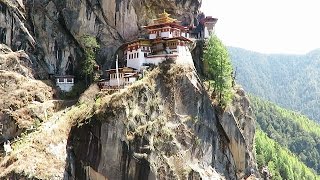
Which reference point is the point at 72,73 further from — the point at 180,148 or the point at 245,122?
the point at 245,122

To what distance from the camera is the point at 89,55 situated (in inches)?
2506

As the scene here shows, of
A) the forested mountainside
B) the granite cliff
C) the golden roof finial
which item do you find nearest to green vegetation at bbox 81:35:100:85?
the granite cliff

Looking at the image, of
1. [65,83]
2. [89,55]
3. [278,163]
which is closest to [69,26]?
[89,55]

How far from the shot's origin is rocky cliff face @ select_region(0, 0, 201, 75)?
208 ft

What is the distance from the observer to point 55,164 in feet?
158

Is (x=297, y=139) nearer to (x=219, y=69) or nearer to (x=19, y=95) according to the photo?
(x=219, y=69)

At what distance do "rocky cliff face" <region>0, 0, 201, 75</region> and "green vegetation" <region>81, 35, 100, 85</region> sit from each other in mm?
1265

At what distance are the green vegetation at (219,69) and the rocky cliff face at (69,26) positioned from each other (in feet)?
39.5

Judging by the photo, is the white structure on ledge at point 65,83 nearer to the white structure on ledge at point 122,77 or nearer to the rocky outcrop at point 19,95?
the rocky outcrop at point 19,95

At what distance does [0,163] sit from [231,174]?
31665mm

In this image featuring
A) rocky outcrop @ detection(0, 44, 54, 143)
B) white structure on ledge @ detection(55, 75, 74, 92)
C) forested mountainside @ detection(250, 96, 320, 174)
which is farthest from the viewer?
forested mountainside @ detection(250, 96, 320, 174)

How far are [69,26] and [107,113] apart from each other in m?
21.2

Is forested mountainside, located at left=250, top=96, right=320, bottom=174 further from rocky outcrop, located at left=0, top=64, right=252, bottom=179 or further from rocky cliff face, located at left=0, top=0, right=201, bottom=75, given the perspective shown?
rocky outcrop, located at left=0, top=64, right=252, bottom=179

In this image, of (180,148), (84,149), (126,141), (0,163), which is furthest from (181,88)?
(0,163)
